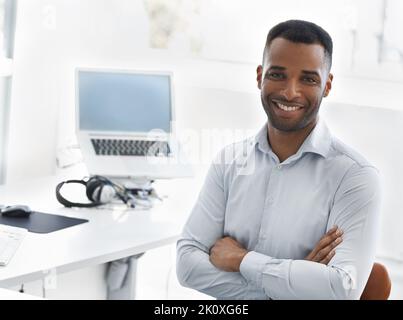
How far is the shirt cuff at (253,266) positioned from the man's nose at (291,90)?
302 mm

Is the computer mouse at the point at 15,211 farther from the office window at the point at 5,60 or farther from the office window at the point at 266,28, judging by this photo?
the office window at the point at 266,28

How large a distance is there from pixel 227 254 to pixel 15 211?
2.15 feet

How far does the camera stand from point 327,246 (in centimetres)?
123

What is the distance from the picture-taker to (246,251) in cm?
132

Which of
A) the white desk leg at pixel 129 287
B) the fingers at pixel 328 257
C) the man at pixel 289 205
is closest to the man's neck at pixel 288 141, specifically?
the man at pixel 289 205

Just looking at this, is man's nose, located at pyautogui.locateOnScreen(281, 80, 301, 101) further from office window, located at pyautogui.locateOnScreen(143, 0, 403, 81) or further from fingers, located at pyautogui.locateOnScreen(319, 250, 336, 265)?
office window, located at pyautogui.locateOnScreen(143, 0, 403, 81)

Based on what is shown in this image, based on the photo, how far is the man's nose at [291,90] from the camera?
1268mm

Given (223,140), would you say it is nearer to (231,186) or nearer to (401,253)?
(401,253)

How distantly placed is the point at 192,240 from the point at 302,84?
39 centimetres

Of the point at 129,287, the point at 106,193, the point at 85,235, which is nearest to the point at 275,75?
the point at 85,235

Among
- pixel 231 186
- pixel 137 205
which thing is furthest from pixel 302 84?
pixel 137 205

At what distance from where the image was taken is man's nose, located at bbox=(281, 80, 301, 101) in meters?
1.27

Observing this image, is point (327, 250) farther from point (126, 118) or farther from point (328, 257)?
point (126, 118)

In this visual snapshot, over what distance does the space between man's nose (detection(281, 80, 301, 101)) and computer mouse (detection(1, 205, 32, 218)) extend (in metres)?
0.80
